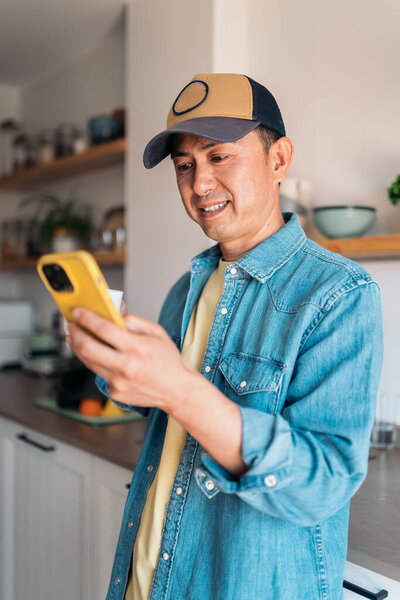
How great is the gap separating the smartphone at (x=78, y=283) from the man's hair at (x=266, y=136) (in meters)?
0.42

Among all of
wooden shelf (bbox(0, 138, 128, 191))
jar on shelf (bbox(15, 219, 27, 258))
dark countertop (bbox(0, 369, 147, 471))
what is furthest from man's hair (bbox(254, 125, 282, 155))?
jar on shelf (bbox(15, 219, 27, 258))

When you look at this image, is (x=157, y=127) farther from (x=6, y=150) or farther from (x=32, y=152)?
(x=6, y=150)

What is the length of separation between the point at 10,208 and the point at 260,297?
10.2ft

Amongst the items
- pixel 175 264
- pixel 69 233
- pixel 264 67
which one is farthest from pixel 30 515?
pixel 264 67

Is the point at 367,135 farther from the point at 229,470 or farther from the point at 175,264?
the point at 229,470

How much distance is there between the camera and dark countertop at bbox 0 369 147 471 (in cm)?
159

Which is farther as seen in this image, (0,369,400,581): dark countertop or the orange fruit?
the orange fruit

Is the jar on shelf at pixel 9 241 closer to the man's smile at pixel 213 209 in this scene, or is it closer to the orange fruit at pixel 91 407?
the orange fruit at pixel 91 407

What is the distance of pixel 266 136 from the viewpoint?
0.93 metres

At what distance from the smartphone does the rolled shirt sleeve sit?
0.66ft

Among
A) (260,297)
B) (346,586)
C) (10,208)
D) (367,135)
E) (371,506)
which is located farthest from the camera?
(10,208)

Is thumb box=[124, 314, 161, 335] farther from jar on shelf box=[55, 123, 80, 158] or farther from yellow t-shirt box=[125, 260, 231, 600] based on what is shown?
jar on shelf box=[55, 123, 80, 158]

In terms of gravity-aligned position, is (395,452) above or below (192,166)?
below

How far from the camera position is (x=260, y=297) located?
0.88 m
